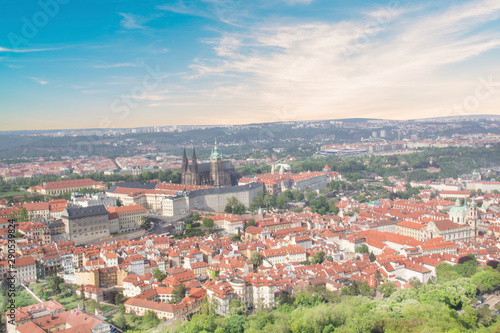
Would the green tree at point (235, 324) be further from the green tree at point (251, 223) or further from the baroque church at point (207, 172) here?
the baroque church at point (207, 172)

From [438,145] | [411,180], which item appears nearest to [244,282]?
[411,180]

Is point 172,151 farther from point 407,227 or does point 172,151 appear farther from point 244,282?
point 244,282

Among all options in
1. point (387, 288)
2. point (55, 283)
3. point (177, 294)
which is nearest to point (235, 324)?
point (177, 294)

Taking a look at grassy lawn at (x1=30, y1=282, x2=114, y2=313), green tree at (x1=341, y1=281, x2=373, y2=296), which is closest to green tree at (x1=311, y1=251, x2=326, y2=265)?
green tree at (x1=341, y1=281, x2=373, y2=296)

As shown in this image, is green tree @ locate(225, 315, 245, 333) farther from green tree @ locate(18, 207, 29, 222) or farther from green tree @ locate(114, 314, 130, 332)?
green tree @ locate(18, 207, 29, 222)

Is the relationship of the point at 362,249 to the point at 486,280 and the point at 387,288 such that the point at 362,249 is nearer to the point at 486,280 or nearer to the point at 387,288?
the point at 387,288

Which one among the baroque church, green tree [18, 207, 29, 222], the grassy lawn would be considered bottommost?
the grassy lawn

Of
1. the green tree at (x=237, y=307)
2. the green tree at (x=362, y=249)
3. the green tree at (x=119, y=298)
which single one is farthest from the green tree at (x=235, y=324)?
the green tree at (x=362, y=249)

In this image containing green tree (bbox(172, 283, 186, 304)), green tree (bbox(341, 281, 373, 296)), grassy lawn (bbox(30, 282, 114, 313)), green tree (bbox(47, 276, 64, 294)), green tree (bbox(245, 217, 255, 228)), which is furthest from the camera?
green tree (bbox(245, 217, 255, 228))
